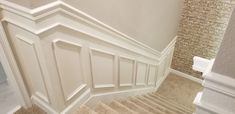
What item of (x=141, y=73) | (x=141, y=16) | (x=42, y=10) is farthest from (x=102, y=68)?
(x=141, y=73)

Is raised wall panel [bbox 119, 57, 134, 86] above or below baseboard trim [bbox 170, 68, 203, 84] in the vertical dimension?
above

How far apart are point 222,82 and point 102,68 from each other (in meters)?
1.46

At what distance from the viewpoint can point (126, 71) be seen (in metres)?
2.80

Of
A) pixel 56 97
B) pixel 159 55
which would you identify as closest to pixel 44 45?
pixel 56 97

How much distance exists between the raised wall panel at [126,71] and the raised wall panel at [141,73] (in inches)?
7.7

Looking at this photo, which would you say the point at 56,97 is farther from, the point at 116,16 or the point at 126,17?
the point at 126,17

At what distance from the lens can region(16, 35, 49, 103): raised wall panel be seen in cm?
156

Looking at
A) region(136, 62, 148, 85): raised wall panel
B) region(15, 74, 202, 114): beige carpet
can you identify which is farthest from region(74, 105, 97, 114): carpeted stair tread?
region(136, 62, 148, 85): raised wall panel

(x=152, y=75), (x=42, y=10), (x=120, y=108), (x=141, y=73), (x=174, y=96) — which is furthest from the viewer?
(x=174, y=96)

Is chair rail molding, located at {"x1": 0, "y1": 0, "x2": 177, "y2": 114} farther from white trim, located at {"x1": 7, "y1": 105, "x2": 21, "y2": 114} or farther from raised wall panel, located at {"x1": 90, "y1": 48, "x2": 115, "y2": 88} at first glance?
white trim, located at {"x1": 7, "y1": 105, "x2": 21, "y2": 114}

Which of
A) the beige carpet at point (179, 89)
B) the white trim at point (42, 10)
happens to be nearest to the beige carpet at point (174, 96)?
the beige carpet at point (179, 89)

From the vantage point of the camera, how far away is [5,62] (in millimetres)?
1761

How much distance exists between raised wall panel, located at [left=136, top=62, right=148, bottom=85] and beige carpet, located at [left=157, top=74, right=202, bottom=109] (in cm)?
133

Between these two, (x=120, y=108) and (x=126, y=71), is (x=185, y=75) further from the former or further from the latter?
(x=120, y=108)
